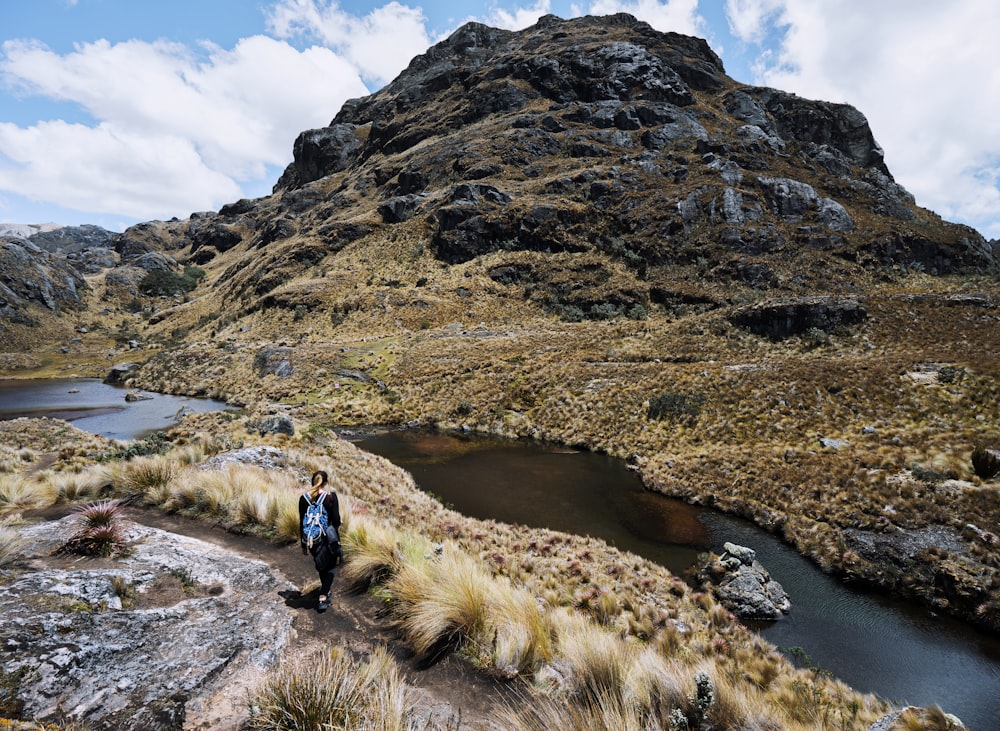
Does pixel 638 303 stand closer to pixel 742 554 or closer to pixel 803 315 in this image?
pixel 803 315

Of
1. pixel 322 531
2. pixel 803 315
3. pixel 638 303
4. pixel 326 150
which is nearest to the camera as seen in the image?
pixel 322 531

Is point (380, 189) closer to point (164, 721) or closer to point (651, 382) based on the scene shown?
point (651, 382)

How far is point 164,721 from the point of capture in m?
3.81

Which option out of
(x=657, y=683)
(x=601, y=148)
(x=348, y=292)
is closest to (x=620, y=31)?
(x=601, y=148)

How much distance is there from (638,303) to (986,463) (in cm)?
4437

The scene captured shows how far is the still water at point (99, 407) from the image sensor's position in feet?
108

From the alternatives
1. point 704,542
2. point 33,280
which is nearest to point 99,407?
point 704,542

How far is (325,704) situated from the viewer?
140 inches

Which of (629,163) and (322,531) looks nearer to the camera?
(322,531)

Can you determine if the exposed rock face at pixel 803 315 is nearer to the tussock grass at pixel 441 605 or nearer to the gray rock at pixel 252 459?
the gray rock at pixel 252 459

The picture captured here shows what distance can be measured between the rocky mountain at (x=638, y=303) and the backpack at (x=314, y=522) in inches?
591

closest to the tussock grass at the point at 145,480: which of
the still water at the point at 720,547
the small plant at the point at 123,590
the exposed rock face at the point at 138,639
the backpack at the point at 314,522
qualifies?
the exposed rock face at the point at 138,639

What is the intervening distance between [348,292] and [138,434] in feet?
132

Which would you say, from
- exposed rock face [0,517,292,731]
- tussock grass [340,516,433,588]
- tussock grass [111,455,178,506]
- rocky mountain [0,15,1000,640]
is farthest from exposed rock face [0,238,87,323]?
tussock grass [340,516,433,588]
